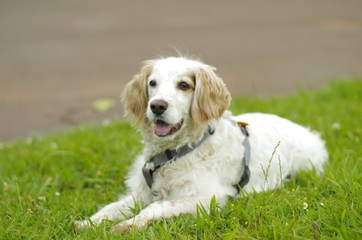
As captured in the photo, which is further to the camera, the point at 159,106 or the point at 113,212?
the point at 113,212

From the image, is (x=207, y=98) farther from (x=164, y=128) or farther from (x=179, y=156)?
(x=179, y=156)

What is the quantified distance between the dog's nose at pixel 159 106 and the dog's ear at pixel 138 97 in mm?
494

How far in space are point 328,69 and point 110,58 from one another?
4511 mm

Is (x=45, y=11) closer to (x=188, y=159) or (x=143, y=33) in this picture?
(x=143, y=33)

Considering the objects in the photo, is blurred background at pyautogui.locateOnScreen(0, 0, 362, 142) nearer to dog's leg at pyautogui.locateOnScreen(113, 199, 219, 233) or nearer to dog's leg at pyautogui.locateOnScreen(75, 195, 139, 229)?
dog's leg at pyautogui.locateOnScreen(75, 195, 139, 229)

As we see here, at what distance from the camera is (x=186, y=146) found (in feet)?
12.0

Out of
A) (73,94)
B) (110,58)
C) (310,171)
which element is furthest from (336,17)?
(310,171)

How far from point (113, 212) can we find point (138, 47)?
6.37 m

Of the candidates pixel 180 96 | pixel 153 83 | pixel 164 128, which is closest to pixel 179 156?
pixel 164 128

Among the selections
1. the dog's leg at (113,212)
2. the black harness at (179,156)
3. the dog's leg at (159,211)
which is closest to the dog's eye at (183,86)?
the black harness at (179,156)

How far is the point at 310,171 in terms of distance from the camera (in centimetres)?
411

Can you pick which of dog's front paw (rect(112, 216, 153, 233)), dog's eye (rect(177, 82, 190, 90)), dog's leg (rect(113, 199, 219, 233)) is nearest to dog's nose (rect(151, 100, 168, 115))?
dog's eye (rect(177, 82, 190, 90))

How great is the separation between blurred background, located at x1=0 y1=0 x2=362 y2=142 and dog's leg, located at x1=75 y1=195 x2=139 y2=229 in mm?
3334

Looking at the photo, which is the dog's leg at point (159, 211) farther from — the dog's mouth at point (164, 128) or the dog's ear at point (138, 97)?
the dog's ear at point (138, 97)
